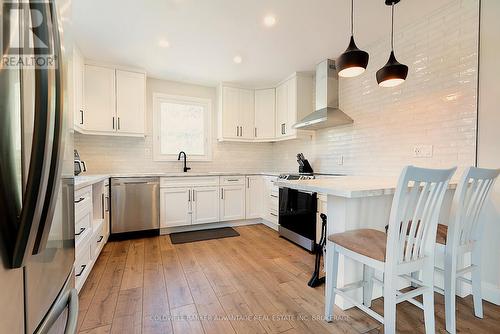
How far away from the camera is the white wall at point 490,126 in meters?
1.70

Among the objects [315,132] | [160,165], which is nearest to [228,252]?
[160,165]

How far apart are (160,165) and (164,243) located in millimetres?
1350

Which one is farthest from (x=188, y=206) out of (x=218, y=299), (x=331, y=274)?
(x=331, y=274)

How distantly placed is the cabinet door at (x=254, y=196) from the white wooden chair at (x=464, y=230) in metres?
2.53

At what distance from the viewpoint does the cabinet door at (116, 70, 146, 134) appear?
3.21 meters

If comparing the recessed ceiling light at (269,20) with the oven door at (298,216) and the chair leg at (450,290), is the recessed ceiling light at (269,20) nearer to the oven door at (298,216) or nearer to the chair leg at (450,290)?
the oven door at (298,216)

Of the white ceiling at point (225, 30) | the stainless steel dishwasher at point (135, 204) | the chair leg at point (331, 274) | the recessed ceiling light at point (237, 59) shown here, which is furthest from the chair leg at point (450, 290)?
the stainless steel dishwasher at point (135, 204)

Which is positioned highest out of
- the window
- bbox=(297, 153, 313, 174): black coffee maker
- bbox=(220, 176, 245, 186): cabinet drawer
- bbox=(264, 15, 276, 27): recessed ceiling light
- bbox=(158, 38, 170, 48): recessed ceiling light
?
bbox=(264, 15, 276, 27): recessed ceiling light

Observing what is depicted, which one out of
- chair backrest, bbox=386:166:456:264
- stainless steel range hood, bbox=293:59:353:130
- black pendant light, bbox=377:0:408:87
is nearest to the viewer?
chair backrest, bbox=386:166:456:264

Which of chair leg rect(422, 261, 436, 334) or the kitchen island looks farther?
the kitchen island

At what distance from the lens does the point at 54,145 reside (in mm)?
497

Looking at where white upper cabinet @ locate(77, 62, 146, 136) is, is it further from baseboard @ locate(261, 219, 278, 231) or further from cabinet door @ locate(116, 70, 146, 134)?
baseboard @ locate(261, 219, 278, 231)

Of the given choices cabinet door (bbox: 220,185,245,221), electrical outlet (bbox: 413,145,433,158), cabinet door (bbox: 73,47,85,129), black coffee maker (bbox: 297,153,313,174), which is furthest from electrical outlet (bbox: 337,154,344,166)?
cabinet door (bbox: 73,47,85,129)

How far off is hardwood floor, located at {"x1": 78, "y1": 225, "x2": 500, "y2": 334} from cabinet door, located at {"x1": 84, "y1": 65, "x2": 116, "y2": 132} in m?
1.68
